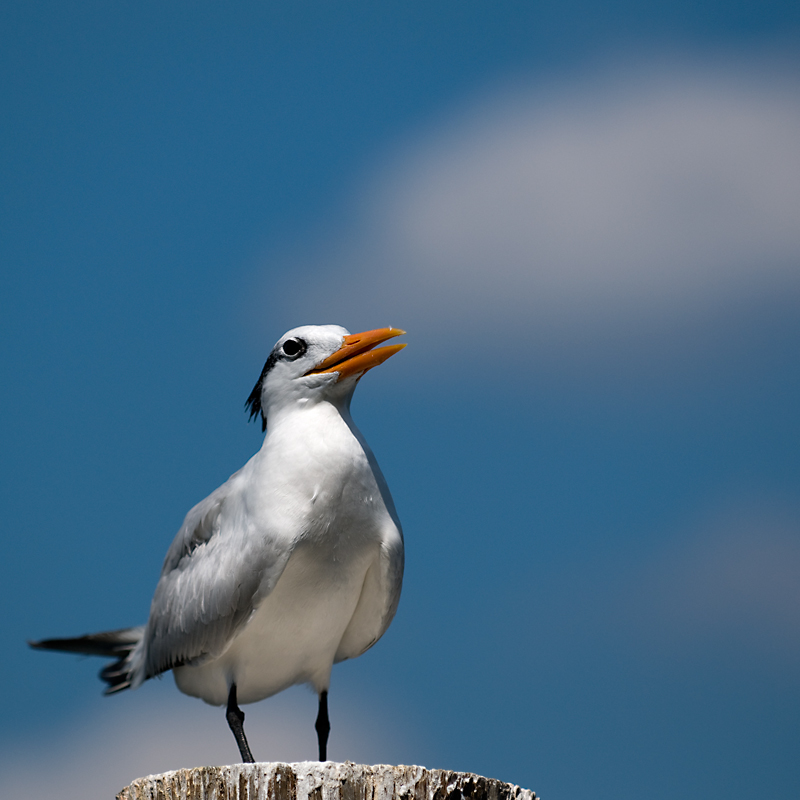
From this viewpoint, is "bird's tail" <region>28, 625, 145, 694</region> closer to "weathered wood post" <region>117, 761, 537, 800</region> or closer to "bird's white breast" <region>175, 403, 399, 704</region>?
"bird's white breast" <region>175, 403, 399, 704</region>

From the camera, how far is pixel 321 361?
563 centimetres

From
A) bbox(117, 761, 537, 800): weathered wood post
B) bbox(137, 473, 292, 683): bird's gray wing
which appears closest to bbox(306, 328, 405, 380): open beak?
bbox(137, 473, 292, 683): bird's gray wing

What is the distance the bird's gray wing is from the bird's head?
26.9 inches

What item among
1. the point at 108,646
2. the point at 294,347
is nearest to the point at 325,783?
the point at 294,347

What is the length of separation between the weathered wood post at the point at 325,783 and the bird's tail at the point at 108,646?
10.6 ft

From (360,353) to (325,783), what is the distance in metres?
2.51

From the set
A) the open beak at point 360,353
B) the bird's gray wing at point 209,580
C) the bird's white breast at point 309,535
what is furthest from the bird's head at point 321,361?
the bird's gray wing at point 209,580

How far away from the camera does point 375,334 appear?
18.2ft

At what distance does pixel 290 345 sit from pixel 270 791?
8.70 ft

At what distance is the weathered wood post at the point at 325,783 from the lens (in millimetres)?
3844

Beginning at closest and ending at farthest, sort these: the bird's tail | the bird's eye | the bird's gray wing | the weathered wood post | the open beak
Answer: the weathered wood post
the bird's gray wing
the open beak
the bird's eye
the bird's tail

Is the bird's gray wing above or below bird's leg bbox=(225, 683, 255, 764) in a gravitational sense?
above

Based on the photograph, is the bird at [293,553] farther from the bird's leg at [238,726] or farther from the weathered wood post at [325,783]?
the weathered wood post at [325,783]

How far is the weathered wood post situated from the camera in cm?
384
